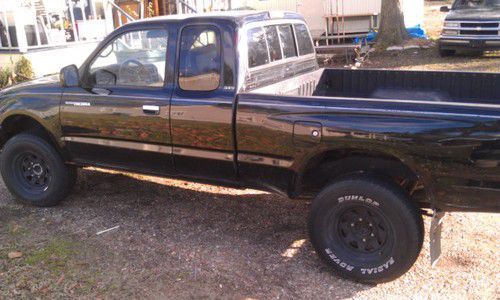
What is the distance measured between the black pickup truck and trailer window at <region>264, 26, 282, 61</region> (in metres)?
0.02

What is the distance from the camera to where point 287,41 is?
4.83 metres

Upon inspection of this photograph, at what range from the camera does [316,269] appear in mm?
3889

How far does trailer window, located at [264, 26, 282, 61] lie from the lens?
4.48m

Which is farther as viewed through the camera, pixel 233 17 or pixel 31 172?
pixel 31 172

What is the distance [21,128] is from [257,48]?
2727mm

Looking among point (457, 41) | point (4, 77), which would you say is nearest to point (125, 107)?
point (4, 77)

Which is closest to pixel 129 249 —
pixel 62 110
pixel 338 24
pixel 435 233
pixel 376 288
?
pixel 62 110

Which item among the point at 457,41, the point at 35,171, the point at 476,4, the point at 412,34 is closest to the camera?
the point at 35,171

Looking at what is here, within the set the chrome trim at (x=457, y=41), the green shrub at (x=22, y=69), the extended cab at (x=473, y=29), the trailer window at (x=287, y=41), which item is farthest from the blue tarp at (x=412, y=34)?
the trailer window at (x=287, y=41)

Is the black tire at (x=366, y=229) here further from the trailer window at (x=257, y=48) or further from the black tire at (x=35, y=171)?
the black tire at (x=35, y=171)

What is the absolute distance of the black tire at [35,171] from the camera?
5012 millimetres

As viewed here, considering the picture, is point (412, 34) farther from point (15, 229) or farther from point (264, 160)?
point (15, 229)

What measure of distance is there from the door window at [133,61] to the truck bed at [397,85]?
94cm

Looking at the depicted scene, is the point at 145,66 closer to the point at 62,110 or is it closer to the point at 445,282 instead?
the point at 62,110
